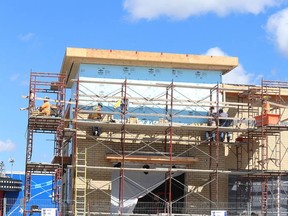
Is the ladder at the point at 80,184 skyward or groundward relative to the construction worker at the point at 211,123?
groundward

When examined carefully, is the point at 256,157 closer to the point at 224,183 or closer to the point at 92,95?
the point at 224,183

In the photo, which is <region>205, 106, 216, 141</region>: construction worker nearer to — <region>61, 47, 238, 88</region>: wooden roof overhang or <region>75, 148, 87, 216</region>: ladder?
<region>61, 47, 238, 88</region>: wooden roof overhang

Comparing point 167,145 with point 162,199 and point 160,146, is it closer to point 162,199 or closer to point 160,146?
point 160,146

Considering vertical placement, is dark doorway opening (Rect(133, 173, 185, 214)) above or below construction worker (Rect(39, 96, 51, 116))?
below

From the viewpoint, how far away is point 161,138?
2989 centimetres

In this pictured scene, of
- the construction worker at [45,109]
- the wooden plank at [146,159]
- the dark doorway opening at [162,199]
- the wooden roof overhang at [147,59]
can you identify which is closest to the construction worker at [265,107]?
the wooden roof overhang at [147,59]

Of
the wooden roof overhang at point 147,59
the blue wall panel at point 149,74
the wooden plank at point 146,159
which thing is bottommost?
the wooden plank at point 146,159

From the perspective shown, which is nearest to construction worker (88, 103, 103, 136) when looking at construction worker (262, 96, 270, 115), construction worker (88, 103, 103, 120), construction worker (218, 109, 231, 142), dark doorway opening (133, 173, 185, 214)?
construction worker (88, 103, 103, 120)

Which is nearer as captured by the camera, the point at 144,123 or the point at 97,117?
the point at 97,117

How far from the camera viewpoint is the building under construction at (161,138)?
28.8 m

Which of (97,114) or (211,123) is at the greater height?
(97,114)

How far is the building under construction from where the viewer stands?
28.8 m

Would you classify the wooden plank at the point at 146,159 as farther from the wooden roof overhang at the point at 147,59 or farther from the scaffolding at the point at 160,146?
the wooden roof overhang at the point at 147,59

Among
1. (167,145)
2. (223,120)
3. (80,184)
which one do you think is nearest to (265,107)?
(223,120)
